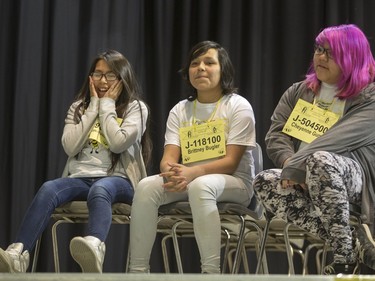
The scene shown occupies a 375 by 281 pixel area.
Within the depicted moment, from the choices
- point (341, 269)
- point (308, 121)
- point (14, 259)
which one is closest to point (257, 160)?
point (308, 121)

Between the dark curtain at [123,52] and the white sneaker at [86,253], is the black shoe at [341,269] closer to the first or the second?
the white sneaker at [86,253]

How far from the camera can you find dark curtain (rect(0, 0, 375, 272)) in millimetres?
4652

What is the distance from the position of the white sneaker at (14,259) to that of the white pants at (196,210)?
17.2 inches

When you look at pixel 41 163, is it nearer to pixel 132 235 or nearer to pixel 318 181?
pixel 132 235

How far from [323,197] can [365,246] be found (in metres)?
0.25

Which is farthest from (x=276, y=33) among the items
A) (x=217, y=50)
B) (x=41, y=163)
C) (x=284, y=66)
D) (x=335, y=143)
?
(x=335, y=143)

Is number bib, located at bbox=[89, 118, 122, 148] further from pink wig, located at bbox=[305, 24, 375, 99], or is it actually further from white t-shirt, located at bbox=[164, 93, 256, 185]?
pink wig, located at bbox=[305, 24, 375, 99]

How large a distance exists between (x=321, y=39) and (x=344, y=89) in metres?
0.26

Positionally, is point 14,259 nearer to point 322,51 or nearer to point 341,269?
point 341,269

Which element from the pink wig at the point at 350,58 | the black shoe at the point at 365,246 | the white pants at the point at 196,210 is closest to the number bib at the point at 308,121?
the pink wig at the point at 350,58

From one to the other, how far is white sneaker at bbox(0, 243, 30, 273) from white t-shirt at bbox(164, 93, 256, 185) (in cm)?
86

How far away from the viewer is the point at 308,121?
3396 mm

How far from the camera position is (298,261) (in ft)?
16.2

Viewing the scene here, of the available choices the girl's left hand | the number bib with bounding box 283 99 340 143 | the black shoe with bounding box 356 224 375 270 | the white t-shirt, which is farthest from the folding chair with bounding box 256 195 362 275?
the number bib with bounding box 283 99 340 143
